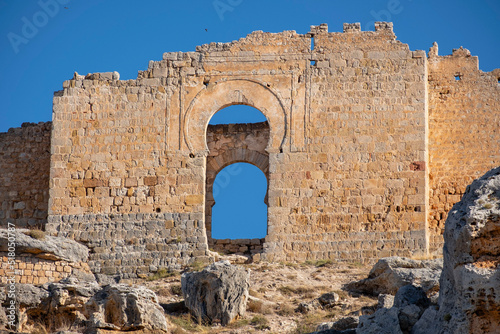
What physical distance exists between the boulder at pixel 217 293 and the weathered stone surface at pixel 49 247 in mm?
4172

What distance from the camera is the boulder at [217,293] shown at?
14.2m

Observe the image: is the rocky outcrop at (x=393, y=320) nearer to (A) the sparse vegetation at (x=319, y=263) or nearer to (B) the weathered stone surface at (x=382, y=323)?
(B) the weathered stone surface at (x=382, y=323)

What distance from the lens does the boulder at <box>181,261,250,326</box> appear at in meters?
14.2

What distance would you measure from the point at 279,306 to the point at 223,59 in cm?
660

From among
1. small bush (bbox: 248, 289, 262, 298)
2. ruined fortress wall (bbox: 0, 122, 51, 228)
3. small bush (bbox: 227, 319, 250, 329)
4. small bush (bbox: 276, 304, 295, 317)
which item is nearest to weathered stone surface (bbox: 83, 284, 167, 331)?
small bush (bbox: 227, 319, 250, 329)

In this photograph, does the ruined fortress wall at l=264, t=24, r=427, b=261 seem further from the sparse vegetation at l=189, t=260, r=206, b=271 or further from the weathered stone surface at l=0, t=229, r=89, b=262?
the weathered stone surface at l=0, t=229, r=89, b=262

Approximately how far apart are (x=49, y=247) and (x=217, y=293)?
4.96 meters

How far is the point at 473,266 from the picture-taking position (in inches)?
317

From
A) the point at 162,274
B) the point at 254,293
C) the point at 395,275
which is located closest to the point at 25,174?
the point at 162,274

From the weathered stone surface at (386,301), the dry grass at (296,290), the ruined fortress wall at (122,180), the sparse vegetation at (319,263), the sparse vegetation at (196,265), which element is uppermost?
the ruined fortress wall at (122,180)

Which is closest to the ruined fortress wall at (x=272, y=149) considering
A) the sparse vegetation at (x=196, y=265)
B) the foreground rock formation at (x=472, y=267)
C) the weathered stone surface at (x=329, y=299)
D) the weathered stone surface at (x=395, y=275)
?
the sparse vegetation at (x=196, y=265)

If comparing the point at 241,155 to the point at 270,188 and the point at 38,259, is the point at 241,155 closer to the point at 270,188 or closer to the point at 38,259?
the point at 270,188

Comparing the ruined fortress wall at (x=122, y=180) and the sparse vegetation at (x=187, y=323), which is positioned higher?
the ruined fortress wall at (x=122, y=180)

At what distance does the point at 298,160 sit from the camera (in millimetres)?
19031
